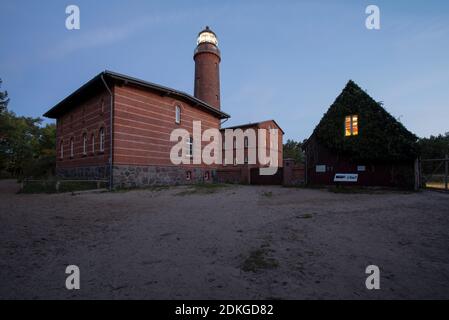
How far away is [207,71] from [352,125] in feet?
66.6

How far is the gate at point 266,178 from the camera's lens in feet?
74.3

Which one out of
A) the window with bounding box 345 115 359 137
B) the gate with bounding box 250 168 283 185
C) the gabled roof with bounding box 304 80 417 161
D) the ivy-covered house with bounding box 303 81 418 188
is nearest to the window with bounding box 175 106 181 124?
the gate with bounding box 250 168 283 185

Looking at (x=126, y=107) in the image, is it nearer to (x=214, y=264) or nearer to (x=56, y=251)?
(x=56, y=251)

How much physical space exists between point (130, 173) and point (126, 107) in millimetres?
4835

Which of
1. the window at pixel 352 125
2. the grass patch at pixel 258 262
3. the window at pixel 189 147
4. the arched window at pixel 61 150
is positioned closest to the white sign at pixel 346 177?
the window at pixel 352 125

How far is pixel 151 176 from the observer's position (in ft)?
55.7

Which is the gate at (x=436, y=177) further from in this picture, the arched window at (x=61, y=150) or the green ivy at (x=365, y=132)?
the arched window at (x=61, y=150)

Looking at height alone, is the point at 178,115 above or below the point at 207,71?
below

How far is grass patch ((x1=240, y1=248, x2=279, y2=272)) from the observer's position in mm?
3084

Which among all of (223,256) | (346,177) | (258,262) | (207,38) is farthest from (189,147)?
(207,38)

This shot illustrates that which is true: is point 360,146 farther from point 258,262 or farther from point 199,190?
point 258,262

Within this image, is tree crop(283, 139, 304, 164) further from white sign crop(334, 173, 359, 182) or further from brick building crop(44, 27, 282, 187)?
white sign crop(334, 173, 359, 182)

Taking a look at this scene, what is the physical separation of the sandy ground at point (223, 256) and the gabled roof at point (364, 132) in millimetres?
9598

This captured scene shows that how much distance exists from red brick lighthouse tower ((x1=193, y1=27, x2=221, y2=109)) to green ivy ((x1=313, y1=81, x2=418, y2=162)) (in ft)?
53.0
